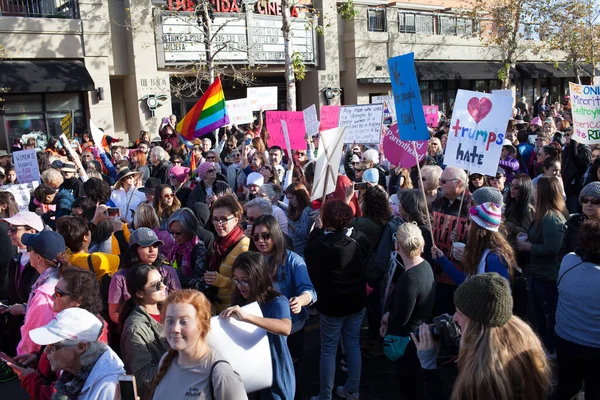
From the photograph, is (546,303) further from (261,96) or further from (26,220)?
(261,96)

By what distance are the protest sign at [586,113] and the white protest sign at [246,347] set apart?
6.28 metres

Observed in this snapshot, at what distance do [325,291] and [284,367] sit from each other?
1056 millimetres

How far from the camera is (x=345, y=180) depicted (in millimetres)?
6539

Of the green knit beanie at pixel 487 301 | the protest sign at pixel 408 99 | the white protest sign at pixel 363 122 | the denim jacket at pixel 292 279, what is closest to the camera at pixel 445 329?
the green knit beanie at pixel 487 301

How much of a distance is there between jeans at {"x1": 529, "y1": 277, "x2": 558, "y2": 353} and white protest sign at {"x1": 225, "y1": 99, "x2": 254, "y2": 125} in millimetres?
8352

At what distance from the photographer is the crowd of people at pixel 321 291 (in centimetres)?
254

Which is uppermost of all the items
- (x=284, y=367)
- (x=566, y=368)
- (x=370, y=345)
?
(x=284, y=367)

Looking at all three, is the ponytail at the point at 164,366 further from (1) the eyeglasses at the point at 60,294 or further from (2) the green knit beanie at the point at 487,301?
(2) the green knit beanie at the point at 487,301

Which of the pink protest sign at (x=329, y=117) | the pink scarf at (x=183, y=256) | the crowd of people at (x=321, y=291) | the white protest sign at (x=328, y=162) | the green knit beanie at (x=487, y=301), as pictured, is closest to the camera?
the green knit beanie at (x=487, y=301)

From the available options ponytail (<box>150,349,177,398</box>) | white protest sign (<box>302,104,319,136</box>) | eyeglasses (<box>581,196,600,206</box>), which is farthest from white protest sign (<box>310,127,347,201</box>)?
ponytail (<box>150,349,177,398</box>)

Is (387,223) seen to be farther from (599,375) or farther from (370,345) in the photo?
(599,375)

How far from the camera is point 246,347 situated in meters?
2.94

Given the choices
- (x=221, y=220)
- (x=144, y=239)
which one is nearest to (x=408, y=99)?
(x=221, y=220)

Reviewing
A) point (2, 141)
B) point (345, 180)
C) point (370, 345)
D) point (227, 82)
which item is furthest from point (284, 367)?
point (227, 82)
